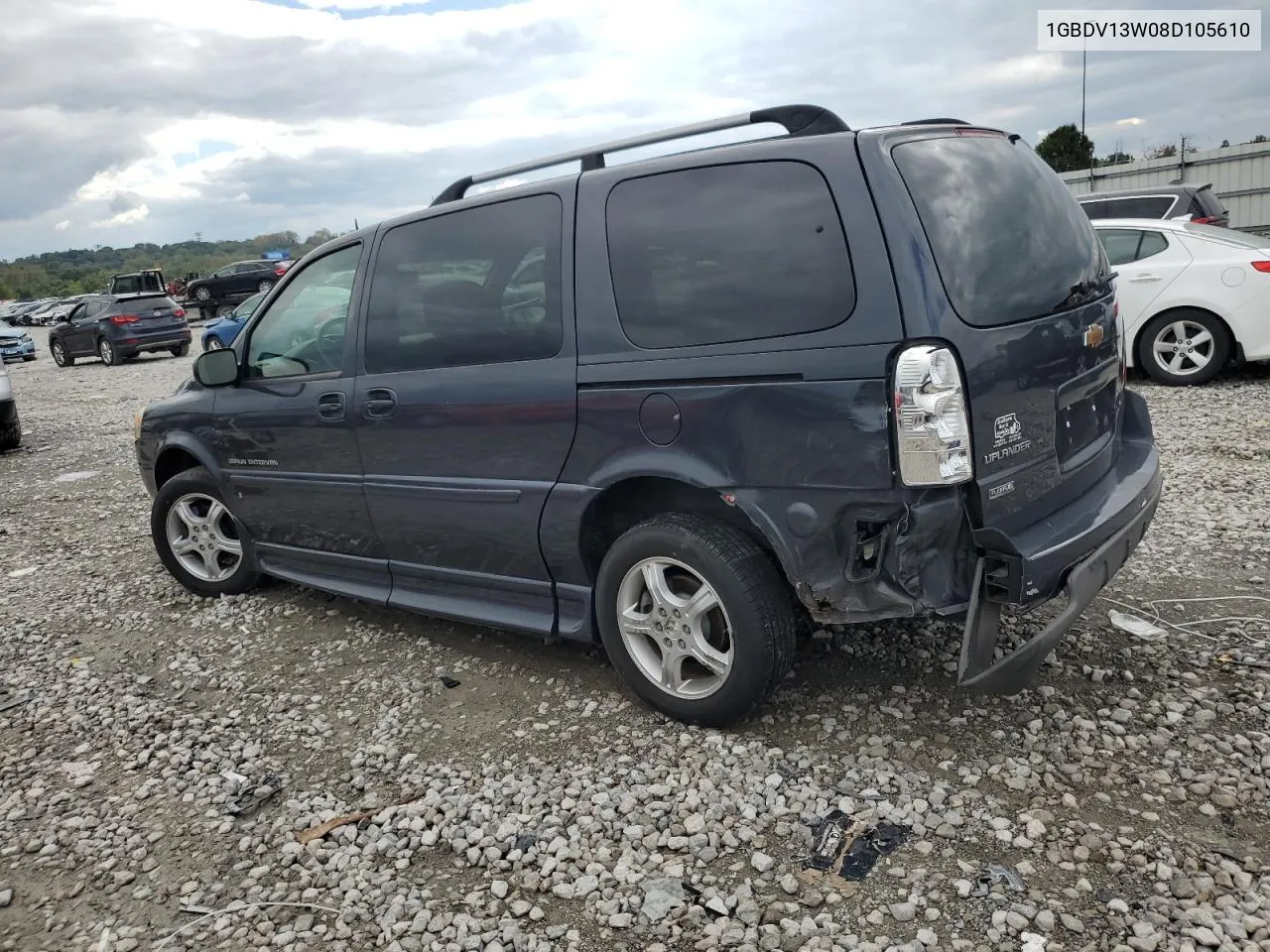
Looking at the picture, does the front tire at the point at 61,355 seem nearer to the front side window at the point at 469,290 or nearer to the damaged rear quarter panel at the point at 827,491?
the front side window at the point at 469,290

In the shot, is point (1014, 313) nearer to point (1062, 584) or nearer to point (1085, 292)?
point (1085, 292)

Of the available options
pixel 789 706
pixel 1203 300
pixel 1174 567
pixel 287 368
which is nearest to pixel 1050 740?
pixel 789 706

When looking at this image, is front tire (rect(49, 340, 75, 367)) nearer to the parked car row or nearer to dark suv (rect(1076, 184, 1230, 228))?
dark suv (rect(1076, 184, 1230, 228))

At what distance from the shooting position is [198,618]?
199 inches

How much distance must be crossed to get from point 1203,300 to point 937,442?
23.7 feet

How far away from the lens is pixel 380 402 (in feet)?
13.4

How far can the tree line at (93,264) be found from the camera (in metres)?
82.2

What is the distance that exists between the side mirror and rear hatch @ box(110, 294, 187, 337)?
63.5ft

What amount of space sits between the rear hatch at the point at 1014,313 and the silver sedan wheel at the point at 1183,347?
615 cm

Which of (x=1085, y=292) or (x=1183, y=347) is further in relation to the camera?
(x=1183, y=347)

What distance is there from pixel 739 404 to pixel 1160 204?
33.0 feet

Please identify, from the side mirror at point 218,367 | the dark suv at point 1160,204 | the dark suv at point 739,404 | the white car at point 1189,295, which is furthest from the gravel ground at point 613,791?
the dark suv at point 1160,204

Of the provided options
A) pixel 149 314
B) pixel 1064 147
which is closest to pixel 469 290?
pixel 149 314

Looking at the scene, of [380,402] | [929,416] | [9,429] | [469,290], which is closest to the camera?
[929,416]
